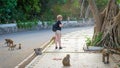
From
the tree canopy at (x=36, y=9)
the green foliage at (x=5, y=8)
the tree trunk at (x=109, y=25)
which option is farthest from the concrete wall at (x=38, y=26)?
the tree trunk at (x=109, y=25)

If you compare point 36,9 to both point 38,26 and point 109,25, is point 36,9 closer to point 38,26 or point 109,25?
point 38,26

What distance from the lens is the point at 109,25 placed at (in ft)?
58.5

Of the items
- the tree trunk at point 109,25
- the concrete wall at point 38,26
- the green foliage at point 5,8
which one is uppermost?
the green foliage at point 5,8

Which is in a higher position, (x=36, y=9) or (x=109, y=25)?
(x=36, y=9)

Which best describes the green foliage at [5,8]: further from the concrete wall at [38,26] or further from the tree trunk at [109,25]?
the tree trunk at [109,25]

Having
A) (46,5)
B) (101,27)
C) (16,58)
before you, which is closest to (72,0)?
(46,5)

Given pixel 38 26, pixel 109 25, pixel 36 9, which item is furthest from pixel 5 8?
pixel 109 25

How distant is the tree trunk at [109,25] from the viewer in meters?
17.3

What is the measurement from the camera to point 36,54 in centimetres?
1612

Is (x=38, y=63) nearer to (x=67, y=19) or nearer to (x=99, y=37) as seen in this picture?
(x=99, y=37)

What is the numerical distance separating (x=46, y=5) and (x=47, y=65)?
36.8 m

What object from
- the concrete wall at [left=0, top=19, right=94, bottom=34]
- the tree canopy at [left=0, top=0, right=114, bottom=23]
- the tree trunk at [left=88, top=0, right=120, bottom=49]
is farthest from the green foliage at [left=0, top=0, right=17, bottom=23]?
the tree trunk at [left=88, top=0, right=120, bottom=49]

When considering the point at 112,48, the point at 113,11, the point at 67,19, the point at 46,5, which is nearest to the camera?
the point at 112,48

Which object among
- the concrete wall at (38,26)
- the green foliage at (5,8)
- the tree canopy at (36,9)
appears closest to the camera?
the concrete wall at (38,26)
